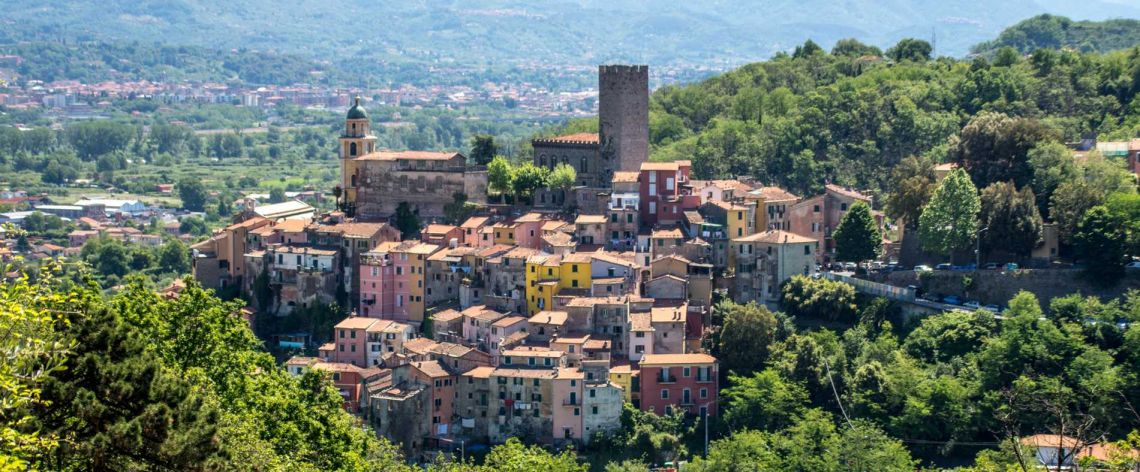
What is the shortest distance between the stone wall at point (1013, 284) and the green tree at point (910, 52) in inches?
1268

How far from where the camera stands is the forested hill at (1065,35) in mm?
110800

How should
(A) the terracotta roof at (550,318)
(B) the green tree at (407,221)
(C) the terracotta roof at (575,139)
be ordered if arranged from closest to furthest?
(A) the terracotta roof at (550,318) < (B) the green tree at (407,221) < (C) the terracotta roof at (575,139)

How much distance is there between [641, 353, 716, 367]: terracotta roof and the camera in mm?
44844

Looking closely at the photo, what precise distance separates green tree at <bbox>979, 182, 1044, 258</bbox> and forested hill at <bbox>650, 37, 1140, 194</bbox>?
189 inches

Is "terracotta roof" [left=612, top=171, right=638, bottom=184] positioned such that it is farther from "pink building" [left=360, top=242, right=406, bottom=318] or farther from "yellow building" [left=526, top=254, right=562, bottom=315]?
"pink building" [left=360, top=242, right=406, bottom=318]

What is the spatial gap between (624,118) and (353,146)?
9.02 meters

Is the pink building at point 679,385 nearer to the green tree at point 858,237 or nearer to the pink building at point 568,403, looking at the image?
the pink building at point 568,403

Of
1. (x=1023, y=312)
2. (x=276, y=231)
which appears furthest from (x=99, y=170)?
(x=1023, y=312)

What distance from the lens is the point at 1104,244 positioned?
153 feet

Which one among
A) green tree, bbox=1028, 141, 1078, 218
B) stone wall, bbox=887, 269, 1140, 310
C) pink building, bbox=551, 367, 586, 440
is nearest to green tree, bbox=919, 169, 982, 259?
stone wall, bbox=887, 269, 1140, 310

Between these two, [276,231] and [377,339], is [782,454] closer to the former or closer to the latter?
[377,339]

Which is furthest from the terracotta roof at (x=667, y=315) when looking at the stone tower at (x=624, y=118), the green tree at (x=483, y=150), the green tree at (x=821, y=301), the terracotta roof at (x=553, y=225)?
the green tree at (x=483, y=150)

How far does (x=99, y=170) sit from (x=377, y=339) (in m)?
100.0

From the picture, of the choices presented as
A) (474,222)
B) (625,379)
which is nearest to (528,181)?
(474,222)
